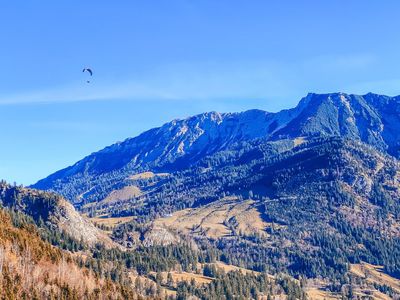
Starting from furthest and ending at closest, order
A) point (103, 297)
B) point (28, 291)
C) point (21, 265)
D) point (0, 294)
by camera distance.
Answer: point (103, 297), point (21, 265), point (28, 291), point (0, 294)

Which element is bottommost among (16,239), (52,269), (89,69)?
(52,269)

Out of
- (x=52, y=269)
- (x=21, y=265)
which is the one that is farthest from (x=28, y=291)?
(x=52, y=269)

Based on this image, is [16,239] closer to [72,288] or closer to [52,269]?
[52,269]

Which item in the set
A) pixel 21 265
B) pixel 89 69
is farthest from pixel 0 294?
pixel 89 69

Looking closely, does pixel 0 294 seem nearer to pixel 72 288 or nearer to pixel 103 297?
pixel 72 288

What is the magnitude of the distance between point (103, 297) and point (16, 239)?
130 ft

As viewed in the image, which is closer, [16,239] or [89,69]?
[89,69]

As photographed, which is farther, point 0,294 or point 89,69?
point 89,69

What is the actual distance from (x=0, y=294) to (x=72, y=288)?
1564 inches

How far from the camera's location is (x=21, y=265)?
183000 mm

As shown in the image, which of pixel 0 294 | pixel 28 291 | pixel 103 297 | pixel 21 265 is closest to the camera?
pixel 0 294

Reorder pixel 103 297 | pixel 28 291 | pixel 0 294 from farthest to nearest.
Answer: pixel 103 297, pixel 28 291, pixel 0 294

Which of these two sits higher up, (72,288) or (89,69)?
(89,69)

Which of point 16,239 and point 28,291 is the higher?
point 16,239
